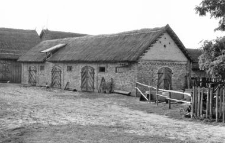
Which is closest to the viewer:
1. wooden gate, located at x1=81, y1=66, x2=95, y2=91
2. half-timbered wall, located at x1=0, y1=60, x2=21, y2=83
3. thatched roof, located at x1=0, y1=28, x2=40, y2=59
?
wooden gate, located at x1=81, y1=66, x2=95, y2=91

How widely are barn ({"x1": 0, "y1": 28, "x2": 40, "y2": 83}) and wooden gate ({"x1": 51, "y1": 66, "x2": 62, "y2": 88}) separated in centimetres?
883

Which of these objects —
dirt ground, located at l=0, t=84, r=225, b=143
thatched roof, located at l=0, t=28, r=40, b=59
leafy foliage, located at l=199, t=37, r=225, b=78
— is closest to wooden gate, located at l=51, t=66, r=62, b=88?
thatched roof, located at l=0, t=28, r=40, b=59

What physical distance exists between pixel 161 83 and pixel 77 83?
7.78 meters

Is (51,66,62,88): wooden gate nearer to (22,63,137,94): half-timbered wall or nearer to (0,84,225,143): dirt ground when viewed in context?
(22,63,137,94): half-timbered wall

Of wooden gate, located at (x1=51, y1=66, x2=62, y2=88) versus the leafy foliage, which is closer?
the leafy foliage

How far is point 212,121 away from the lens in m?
12.0

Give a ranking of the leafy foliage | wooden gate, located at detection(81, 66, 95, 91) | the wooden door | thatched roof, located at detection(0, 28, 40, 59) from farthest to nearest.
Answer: thatched roof, located at detection(0, 28, 40, 59), the wooden door, wooden gate, located at detection(81, 66, 95, 91), the leafy foliage

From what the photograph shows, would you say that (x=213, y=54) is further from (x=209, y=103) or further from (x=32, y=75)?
(x=32, y=75)

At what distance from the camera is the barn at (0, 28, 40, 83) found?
37.7 m

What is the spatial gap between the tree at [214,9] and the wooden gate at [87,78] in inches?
526

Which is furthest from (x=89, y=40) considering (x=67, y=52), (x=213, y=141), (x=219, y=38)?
(x=213, y=141)

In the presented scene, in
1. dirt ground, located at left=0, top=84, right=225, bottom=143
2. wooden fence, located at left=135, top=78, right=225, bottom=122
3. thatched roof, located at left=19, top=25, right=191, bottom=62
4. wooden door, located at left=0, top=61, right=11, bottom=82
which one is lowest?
dirt ground, located at left=0, top=84, right=225, bottom=143

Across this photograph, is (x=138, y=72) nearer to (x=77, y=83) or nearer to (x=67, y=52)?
(x=77, y=83)

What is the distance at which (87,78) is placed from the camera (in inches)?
1073
